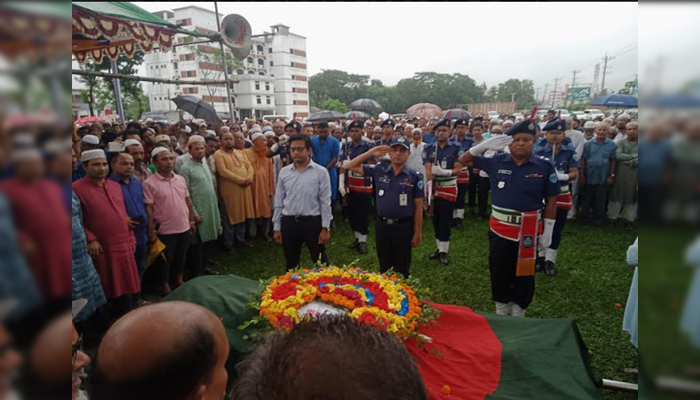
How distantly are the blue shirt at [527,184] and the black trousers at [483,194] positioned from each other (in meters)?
3.87

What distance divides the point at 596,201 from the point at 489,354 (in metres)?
6.25

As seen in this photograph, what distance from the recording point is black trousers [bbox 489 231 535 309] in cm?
366

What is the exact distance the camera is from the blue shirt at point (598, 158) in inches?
281

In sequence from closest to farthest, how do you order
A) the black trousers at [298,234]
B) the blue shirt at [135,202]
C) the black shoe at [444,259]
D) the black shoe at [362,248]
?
the blue shirt at [135,202], the black trousers at [298,234], the black shoe at [444,259], the black shoe at [362,248]

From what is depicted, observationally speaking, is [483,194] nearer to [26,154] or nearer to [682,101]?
[682,101]

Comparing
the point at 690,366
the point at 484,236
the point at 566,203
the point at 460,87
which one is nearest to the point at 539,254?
the point at 566,203

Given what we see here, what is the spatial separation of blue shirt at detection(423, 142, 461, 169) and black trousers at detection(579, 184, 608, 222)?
2.91 meters

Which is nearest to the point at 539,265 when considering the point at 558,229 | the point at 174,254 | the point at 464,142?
the point at 558,229

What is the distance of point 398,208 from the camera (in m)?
4.25

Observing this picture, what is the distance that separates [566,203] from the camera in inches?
211

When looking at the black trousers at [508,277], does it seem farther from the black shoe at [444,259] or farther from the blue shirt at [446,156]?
the blue shirt at [446,156]

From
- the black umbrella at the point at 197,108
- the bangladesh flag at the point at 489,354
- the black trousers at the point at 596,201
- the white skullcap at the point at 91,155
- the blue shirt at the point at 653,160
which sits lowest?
the black trousers at the point at 596,201

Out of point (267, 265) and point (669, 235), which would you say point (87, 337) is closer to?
point (267, 265)

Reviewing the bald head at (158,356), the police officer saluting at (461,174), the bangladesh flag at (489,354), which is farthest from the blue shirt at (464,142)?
the bald head at (158,356)
